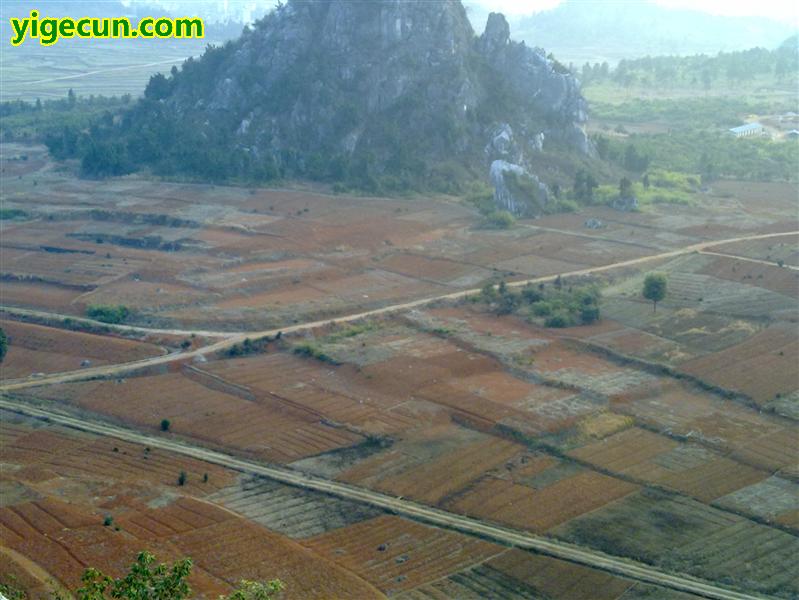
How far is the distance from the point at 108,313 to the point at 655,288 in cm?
3577

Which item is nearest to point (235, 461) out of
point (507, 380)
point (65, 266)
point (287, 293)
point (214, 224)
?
point (507, 380)

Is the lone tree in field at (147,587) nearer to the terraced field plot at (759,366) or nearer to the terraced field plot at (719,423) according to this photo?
the terraced field plot at (719,423)

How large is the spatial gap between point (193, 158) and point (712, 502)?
262 feet

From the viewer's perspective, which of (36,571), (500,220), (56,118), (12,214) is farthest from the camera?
(56,118)

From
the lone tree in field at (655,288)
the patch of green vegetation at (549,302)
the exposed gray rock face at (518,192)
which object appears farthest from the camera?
the exposed gray rock face at (518,192)

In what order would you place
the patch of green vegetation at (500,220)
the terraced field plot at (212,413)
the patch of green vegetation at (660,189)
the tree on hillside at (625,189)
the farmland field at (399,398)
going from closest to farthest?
the farmland field at (399,398) < the terraced field plot at (212,413) < the patch of green vegetation at (500,220) < the tree on hillside at (625,189) < the patch of green vegetation at (660,189)

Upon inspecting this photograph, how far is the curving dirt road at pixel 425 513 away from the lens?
4159 centimetres

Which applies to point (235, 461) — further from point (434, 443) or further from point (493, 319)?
point (493, 319)

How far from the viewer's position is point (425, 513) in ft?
154

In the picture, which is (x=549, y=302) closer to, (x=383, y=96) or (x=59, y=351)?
(x=59, y=351)

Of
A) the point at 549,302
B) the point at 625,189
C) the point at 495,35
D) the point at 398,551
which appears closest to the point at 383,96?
the point at 495,35

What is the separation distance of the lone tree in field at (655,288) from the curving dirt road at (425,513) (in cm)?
3134

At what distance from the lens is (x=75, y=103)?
159000 millimetres

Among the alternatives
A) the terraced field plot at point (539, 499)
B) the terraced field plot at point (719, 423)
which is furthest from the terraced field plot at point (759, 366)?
the terraced field plot at point (539, 499)
